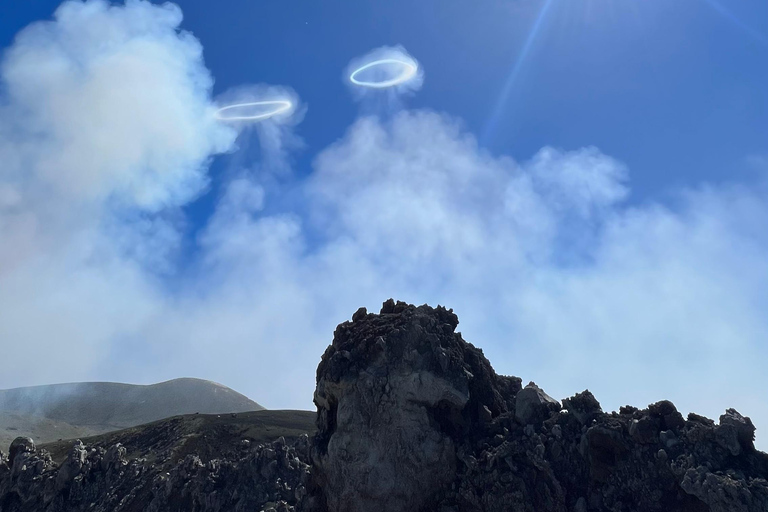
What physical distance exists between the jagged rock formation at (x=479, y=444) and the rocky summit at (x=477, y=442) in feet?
0.25

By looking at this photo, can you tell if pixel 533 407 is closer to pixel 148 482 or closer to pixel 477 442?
pixel 477 442

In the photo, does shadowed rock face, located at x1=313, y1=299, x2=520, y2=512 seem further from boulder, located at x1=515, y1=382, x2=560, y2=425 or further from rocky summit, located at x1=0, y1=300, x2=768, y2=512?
boulder, located at x1=515, y1=382, x2=560, y2=425

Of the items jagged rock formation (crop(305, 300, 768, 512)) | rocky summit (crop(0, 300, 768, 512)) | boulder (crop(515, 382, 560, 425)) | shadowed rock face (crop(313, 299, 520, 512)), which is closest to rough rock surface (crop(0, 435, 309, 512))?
shadowed rock face (crop(313, 299, 520, 512))

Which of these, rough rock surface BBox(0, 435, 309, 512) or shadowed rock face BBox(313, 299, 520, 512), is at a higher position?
shadowed rock face BBox(313, 299, 520, 512)

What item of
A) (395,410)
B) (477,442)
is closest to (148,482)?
(395,410)

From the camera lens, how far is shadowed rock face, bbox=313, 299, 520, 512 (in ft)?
114

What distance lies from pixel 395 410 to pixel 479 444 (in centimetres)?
634

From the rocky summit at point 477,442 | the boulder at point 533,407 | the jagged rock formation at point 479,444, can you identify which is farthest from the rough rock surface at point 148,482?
the boulder at point 533,407

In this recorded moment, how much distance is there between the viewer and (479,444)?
36.2 meters

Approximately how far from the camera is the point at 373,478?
3466 cm

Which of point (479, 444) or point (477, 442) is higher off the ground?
point (477, 442)

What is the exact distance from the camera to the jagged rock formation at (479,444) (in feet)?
95.4

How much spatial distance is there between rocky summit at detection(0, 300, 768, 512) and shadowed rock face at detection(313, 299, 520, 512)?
8cm

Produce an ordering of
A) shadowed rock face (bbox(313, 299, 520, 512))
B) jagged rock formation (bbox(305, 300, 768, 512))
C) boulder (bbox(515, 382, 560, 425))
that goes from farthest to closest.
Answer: boulder (bbox(515, 382, 560, 425))
shadowed rock face (bbox(313, 299, 520, 512))
jagged rock formation (bbox(305, 300, 768, 512))
